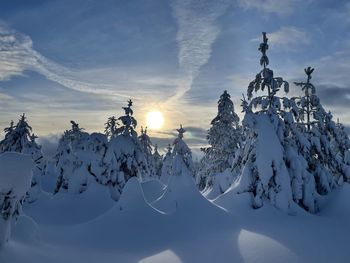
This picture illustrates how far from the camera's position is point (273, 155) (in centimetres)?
2005

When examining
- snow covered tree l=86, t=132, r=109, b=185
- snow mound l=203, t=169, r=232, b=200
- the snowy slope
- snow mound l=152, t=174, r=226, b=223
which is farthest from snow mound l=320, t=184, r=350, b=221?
snow covered tree l=86, t=132, r=109, b=185

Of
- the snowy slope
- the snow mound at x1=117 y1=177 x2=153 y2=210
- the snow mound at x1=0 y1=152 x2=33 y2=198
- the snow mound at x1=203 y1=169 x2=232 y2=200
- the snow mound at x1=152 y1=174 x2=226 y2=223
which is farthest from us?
the snow mound at x1=203 y1=169 x2=232 y2=200

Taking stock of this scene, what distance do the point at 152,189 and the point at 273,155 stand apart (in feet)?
47.1

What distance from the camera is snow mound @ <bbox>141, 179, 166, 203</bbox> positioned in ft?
102

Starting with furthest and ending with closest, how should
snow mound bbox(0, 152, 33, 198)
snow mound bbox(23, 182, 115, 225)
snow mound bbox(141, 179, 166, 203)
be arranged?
1. snow mound bbox(141, 179, 166, 203)
2. snow mound bbox(23, 182, 115, 225)
3. snow mound bbox(0, 152, 33, 198)

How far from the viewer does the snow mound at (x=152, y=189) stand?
3116 cm

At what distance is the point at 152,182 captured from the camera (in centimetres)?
3250

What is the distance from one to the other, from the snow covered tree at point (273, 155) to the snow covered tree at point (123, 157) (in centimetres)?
1142

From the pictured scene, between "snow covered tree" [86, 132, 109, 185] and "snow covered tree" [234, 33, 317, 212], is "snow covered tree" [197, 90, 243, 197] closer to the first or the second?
"snow covered tree" [86, 132, 109, 185]

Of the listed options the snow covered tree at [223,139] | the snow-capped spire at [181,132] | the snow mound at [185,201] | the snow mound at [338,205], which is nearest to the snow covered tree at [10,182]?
the snow mound at [185,201]

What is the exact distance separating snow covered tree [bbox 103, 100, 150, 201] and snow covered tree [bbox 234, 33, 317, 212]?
37.5ft

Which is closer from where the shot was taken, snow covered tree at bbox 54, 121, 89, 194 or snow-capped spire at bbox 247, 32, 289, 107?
snow-capped spire at bbox 247, 32, 289, 107

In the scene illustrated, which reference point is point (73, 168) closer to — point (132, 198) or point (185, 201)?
point (132, 198)

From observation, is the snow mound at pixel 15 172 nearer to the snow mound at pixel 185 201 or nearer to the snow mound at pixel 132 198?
the snow mound at pixel 132 198
